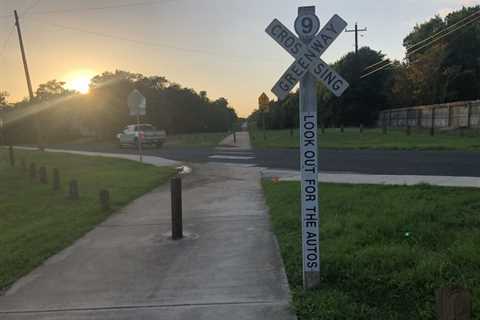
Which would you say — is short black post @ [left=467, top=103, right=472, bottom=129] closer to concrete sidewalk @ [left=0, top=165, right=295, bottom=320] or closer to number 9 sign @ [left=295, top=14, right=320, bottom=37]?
concrete sidewalk @ [left=0, top=165, right=295, bottom=320]

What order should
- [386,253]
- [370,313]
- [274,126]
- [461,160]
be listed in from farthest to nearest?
[274,126]
[461,160]
[386,253]
[370,313]

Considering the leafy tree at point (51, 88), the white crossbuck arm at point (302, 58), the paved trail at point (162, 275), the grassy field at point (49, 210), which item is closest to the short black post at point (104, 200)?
the grassy field at point (49, 210)

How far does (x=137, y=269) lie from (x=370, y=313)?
275cm

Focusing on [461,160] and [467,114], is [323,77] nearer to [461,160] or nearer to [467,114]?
[461,160]

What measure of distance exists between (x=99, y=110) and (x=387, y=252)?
5308cm

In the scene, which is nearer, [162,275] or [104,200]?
[162,275]

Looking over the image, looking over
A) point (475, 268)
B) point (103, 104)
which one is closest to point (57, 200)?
point (475, 268)

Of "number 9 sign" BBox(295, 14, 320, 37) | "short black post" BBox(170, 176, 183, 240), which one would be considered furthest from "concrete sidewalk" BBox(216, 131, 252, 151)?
"number 9 sign" BBox(295, 14, 320, 37)

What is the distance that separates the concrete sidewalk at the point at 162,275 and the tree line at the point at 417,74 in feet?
112

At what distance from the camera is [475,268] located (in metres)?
4.30

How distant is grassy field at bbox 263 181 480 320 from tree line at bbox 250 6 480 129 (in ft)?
111

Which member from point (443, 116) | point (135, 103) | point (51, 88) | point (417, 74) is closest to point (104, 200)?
point (135, 103)

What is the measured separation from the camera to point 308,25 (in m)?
3.88

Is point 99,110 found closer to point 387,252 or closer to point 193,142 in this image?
point 193,142
